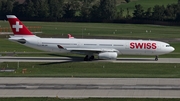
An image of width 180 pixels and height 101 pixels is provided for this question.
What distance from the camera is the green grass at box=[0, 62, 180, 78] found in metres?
53.0

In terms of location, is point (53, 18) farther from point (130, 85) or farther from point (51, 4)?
point (130, 85)

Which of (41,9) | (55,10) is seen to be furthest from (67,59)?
(41,9)

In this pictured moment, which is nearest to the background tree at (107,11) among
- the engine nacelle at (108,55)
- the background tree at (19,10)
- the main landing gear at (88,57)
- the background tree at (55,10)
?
the background tree at (55,10)

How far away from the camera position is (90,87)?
44688 mm

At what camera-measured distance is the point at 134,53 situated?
65.9 m

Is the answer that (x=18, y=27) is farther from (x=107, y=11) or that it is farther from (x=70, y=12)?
(x=70, y=12)

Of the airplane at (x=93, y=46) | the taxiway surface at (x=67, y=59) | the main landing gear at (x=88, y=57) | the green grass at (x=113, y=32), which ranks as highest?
the airplane at (x=93, y=46)

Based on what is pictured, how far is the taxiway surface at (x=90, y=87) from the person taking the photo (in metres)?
41.1

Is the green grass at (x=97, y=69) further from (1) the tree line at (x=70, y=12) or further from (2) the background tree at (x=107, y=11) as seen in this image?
(2) the background tree at (x=107, y=11)

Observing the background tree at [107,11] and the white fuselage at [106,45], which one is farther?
the background tree at [107,11]

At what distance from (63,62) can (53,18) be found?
11652cm

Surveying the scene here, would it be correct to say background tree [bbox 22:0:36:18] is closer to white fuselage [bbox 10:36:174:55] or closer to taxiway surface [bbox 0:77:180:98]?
white fuselage [bbox 10:36:174:55]

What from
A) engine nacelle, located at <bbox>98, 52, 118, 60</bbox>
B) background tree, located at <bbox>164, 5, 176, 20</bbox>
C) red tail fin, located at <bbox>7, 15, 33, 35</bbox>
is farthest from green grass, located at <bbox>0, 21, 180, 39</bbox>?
engine nacelle, located at <bbox>98, 52, 118, 60</bbox>

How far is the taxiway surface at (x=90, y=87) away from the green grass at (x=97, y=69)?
A: 2892 millimetres
